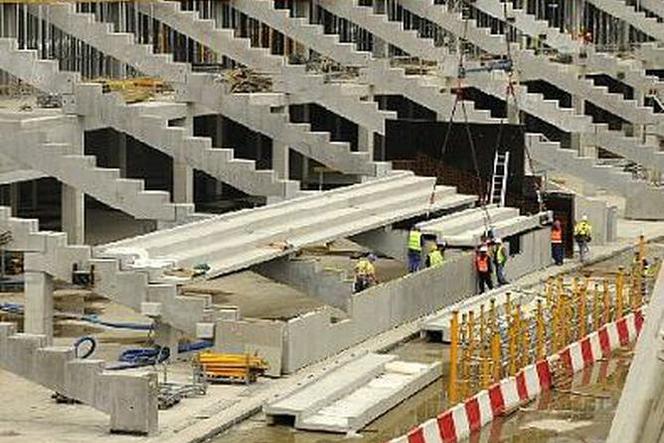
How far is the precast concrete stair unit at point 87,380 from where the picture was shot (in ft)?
73.9

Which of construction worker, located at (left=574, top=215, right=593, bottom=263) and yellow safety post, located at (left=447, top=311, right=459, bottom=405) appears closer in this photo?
yellow safety post, located at (left=447, top=311, right=459, bottom=405)

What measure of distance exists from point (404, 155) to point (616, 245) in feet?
15.9

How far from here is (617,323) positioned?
2948 cm

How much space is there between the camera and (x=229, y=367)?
26266 mm

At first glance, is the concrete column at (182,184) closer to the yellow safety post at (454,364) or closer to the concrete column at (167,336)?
the concrete column at (167,336)

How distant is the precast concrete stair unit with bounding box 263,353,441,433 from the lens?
23.4m

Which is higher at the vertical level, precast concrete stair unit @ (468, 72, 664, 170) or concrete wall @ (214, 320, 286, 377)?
precast concrete stair unit @ (468, 72, 664, 170)

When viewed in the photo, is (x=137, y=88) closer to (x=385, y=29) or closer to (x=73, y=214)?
(x=73, y=214)

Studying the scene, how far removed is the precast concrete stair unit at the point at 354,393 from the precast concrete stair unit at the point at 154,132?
9809 millimetres

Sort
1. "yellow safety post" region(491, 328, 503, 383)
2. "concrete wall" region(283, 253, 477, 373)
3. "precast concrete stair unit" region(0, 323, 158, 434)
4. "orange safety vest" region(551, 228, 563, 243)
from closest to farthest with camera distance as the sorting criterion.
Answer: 1. "precast concrete stair unit" region(0, 323, 158, 434)
2. "yellow safety post" region(491, 328, 503, 383)
3. "concrete wall" region(283, 253, 477, 373)
4. "orange safety vest" region(551, 228, 563, 243)

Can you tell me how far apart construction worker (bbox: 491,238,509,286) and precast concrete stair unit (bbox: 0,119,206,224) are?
527 centimetres

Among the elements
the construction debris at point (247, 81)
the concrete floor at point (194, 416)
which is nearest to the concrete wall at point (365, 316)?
the concrete floor at point (194, 416)

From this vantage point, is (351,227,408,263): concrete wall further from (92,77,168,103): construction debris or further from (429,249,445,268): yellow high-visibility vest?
(92,77,168,103): construction debris

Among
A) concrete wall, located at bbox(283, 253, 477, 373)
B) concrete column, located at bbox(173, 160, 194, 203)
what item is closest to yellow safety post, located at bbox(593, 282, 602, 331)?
concrete wall, located at bbox(283, 253, 477, 373)
